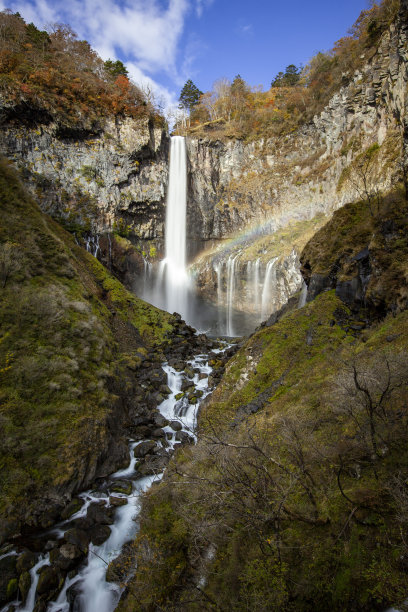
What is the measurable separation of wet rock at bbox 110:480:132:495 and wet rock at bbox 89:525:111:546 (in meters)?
1.38

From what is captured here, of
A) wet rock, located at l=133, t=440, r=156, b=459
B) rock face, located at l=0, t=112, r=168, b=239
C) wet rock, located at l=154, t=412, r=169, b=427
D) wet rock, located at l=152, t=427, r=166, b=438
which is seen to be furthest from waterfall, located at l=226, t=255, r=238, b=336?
wet rock, located at l=133, t=440, r=156, b=459

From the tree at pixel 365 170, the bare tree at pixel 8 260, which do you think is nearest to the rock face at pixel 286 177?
the tree at pixel 365 170

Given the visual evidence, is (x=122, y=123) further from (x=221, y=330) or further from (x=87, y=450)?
(x=87, y=450)

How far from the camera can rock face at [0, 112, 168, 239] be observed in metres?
29.3

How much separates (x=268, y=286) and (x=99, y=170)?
24.4 m

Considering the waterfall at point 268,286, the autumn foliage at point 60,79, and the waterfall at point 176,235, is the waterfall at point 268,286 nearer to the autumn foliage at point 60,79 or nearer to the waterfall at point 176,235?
the waterfall at point 176,235

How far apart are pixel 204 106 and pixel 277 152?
2012cm

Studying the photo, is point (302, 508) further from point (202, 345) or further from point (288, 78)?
point (288, 78)

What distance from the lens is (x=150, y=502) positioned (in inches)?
288

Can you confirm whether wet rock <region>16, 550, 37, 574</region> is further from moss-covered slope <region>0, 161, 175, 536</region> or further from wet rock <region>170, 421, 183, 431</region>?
wet rock <region>170, 421, 183, 431</region>

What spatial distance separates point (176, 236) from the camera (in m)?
38.5

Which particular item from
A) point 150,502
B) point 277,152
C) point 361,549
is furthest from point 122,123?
point 361,549

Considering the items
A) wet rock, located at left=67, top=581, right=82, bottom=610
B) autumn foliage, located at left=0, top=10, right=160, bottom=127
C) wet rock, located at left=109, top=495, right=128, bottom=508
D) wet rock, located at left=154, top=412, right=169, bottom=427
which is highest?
autumn foliage, located at left=0, top=10, right=160, bottom=127

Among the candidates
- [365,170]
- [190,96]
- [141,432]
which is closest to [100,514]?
[141,432]
